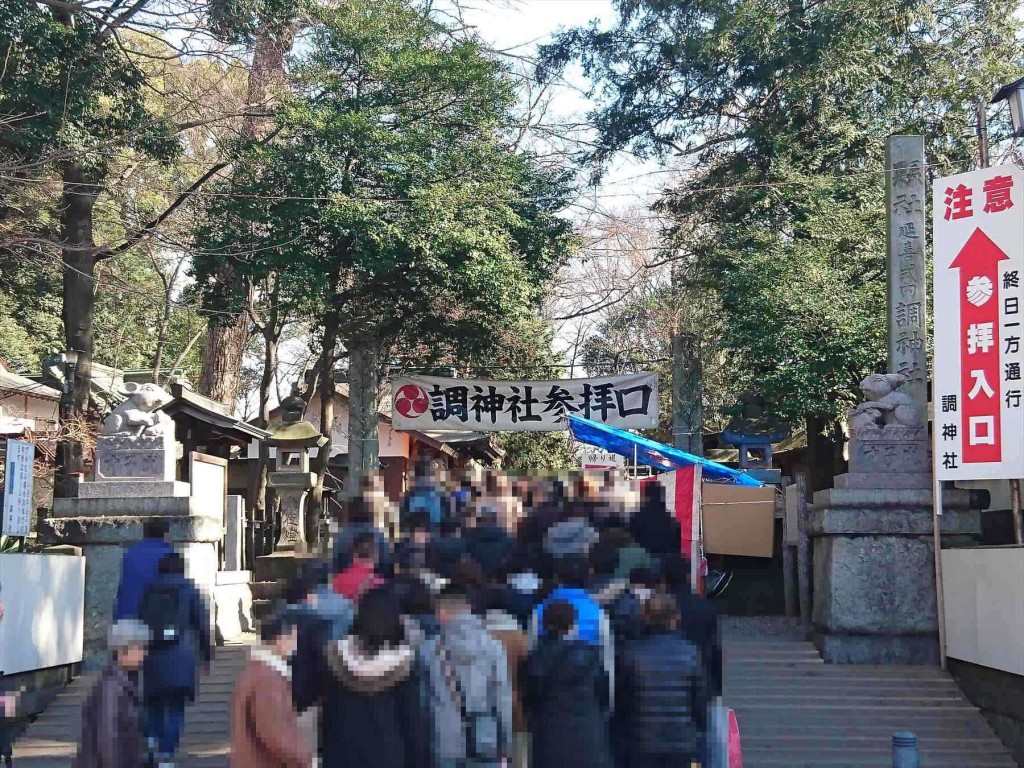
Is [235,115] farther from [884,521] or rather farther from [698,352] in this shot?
[884,521]

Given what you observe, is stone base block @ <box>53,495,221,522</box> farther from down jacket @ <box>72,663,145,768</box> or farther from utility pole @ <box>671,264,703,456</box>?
utility pole @ <box>671,264,703,456</box>

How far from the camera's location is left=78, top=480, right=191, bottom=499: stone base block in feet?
36.4

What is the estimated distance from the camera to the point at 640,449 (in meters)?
13.1

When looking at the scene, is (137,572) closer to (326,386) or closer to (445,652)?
(445,652)

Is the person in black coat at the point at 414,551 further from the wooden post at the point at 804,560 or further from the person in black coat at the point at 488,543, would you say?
the wooden post at the point at 804,560

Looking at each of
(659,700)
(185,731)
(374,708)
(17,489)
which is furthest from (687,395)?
(374,708)

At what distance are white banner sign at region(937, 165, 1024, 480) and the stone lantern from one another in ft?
33.1

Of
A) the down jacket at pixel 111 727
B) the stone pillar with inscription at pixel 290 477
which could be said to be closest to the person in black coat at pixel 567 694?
the down jacket at pixel 111 727

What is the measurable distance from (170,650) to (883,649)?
22.5 ft

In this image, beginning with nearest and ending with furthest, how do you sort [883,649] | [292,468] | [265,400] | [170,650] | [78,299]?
[170,650], [883,649], [78,299], [292,468], [265,400]

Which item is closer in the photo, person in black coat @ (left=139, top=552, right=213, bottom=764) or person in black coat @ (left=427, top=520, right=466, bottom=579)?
person in black coat @ (left=427, top=520, right=466, bottom=579)

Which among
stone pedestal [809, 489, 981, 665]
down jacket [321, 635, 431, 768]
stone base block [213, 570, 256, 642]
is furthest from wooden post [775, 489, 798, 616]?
down jacket [321, 635, 431, 768]

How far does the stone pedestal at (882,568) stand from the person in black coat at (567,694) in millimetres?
5907

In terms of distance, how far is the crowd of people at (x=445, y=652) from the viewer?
463 centimetres
